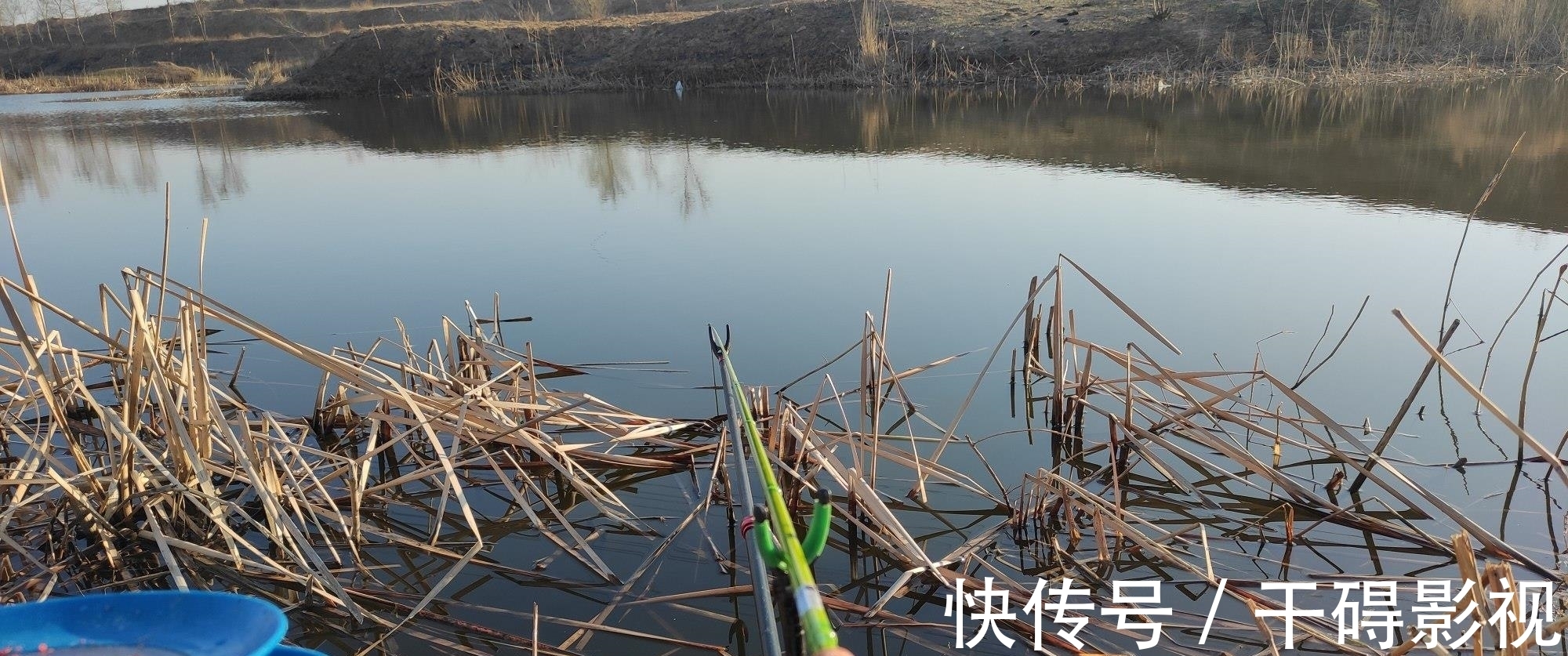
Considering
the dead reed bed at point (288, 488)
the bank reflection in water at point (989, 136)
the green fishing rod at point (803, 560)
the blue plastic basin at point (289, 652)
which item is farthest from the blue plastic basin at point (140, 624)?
the bank reflection in water at point (989, 136)

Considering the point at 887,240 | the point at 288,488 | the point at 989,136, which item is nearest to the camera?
the point at 288,488

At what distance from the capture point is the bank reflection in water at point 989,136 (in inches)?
218

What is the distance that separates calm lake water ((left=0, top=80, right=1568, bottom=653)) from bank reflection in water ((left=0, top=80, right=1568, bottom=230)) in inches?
2.0

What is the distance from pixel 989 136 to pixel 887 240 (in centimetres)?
361

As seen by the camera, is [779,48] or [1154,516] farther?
[779,48]

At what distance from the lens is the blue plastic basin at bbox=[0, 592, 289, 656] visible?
1.42 meters

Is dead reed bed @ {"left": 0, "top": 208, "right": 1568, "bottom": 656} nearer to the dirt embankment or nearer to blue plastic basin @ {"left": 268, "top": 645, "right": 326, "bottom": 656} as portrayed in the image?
blue plastic basin @ {"left": 268, "top": 645, "right": 326, "bottom": 656}

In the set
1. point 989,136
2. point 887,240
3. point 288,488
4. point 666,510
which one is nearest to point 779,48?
point 989,136

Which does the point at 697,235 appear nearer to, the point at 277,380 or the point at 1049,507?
the point at 277,380

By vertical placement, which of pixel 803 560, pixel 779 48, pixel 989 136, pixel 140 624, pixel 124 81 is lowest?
pixel 140 624

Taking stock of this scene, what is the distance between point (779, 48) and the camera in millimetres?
14664

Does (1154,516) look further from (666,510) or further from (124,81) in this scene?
(124,81)

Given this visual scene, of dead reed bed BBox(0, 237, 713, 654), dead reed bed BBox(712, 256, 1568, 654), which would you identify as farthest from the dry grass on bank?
dead reed bed BBox(712, 256, 1568, 654)

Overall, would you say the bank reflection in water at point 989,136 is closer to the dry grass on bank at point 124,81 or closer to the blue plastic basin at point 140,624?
the blue plastic basin at point 140,624
